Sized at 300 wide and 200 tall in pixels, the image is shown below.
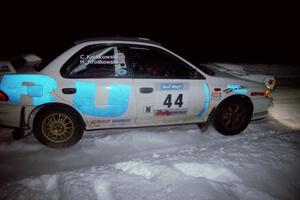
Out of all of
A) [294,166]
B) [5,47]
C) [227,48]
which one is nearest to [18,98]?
[294,166]

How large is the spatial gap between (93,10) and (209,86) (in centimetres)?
2152

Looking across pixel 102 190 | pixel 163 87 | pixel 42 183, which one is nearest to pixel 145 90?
pixel 163 87

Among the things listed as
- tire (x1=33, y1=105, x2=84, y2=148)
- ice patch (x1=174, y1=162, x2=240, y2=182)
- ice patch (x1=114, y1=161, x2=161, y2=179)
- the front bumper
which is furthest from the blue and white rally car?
ice patch (x1=174, y1=162, x2=240, y2=182)

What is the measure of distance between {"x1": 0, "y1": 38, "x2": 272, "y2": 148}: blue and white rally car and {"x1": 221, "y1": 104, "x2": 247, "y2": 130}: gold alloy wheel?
72 mm

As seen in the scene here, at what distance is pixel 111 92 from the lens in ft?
13.1

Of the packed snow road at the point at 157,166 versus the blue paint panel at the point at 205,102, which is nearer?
the packed snow road at the point at 157,166

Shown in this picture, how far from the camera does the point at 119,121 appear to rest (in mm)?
4262

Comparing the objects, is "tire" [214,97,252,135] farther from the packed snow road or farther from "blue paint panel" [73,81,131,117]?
"blue paint panel" [73,81,131,117]

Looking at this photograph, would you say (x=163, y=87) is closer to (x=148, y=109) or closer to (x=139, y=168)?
(x=148, y=109)

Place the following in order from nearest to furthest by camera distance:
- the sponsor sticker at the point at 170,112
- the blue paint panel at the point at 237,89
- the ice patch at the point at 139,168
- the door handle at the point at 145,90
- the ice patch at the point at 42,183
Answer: the ice patch at the point at 42,183 → the ice patch at the point at 139,168 → the door handle at the point at 145,90 → the sponsor sticker at the point at 170,112 → the blue paint panel at the point at 237,89

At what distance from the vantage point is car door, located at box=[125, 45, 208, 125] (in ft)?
13.7

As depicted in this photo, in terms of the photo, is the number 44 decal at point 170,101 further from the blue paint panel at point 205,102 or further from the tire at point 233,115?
the tire at point 233,115

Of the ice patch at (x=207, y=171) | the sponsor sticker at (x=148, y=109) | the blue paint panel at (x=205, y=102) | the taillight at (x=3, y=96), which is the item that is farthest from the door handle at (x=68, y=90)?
the blue paint panel at (x=205, y=102)

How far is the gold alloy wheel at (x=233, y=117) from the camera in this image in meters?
4.80
